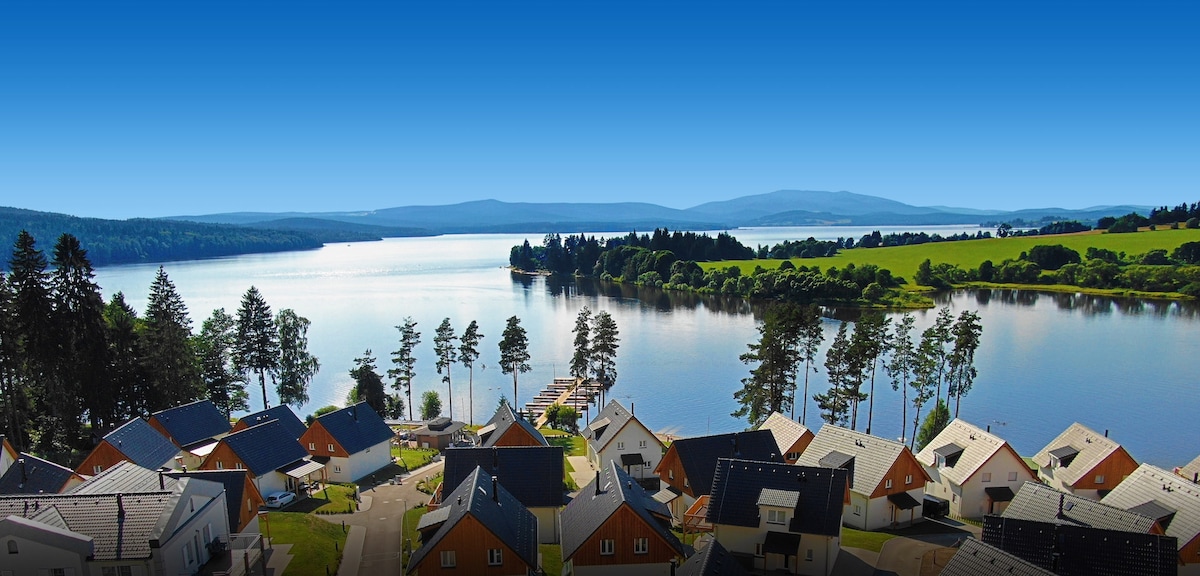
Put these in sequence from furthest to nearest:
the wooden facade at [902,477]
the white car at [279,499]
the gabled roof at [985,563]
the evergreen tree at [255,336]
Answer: the evergreen tree at [255,336]
the white car at [279,499]
the wooden facade at [902,477]
the gabled roof at [985,563]

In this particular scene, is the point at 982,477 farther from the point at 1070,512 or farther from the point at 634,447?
the point at 634,447

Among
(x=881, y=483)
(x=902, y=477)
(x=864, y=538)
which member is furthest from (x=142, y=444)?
(x=902, y=477)

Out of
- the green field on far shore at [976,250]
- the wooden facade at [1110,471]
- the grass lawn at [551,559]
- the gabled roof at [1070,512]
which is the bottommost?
the grass lawn at [551,559]

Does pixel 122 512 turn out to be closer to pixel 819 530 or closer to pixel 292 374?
pixel 819 530

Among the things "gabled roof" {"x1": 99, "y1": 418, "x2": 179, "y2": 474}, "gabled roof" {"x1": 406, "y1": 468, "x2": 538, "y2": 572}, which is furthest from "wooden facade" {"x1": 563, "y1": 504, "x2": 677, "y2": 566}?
"gabled roof" {"x1": 99, "y1": 418, "x2": 179, "y2": 474}

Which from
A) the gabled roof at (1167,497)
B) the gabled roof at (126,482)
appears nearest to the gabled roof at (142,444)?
the gabled roof at (126,482)

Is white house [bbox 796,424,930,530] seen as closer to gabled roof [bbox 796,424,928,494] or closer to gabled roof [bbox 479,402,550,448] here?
gabled roof [bbox 796,424,928,494]

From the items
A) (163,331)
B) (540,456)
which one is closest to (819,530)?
(540,456)

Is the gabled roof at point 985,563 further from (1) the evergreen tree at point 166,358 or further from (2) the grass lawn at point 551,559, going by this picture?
(1) the evergreen tree at point 166,358
